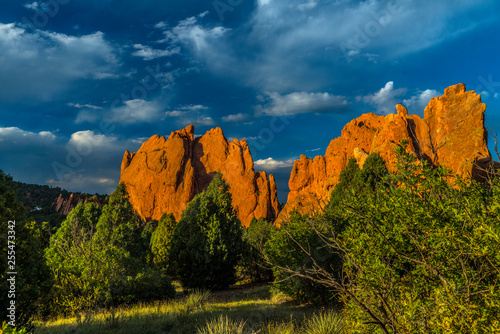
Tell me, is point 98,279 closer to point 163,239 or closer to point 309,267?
point 309,267

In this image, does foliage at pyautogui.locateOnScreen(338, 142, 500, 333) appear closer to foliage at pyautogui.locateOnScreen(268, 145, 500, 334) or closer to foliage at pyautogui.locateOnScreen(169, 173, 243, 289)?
foliage at pyautogui.locateOnScreen(268, 145, 500, 334)

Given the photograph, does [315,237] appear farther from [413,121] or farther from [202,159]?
[202,159]

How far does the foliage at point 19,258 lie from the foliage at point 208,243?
A: 12.6m

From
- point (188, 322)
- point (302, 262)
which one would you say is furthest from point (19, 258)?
point (302, 262)

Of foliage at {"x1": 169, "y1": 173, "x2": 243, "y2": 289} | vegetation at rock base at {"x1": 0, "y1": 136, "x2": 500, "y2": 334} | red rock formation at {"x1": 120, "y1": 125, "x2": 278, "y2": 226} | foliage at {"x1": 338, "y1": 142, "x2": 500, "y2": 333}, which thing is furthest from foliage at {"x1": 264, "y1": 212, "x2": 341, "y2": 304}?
red rock formation at {"x1": 120, "y1": 125, "x2": 278, "y2": 226}

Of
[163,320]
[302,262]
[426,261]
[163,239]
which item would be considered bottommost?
[163,320]

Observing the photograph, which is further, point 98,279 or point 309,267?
point 309,267

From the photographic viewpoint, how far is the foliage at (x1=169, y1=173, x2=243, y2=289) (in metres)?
20.4

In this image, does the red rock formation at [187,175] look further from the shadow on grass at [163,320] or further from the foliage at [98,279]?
the shadow on grass at [163,320]

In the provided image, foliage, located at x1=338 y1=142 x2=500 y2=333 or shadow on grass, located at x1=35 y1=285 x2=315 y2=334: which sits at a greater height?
foliage, located at x1=338 y1=142 x2=500 y2=333

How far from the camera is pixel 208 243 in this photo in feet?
66.9

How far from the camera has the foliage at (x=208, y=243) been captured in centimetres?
2039

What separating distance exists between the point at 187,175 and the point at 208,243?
65.5 meters

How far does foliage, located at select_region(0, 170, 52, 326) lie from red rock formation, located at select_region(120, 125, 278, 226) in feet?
239
